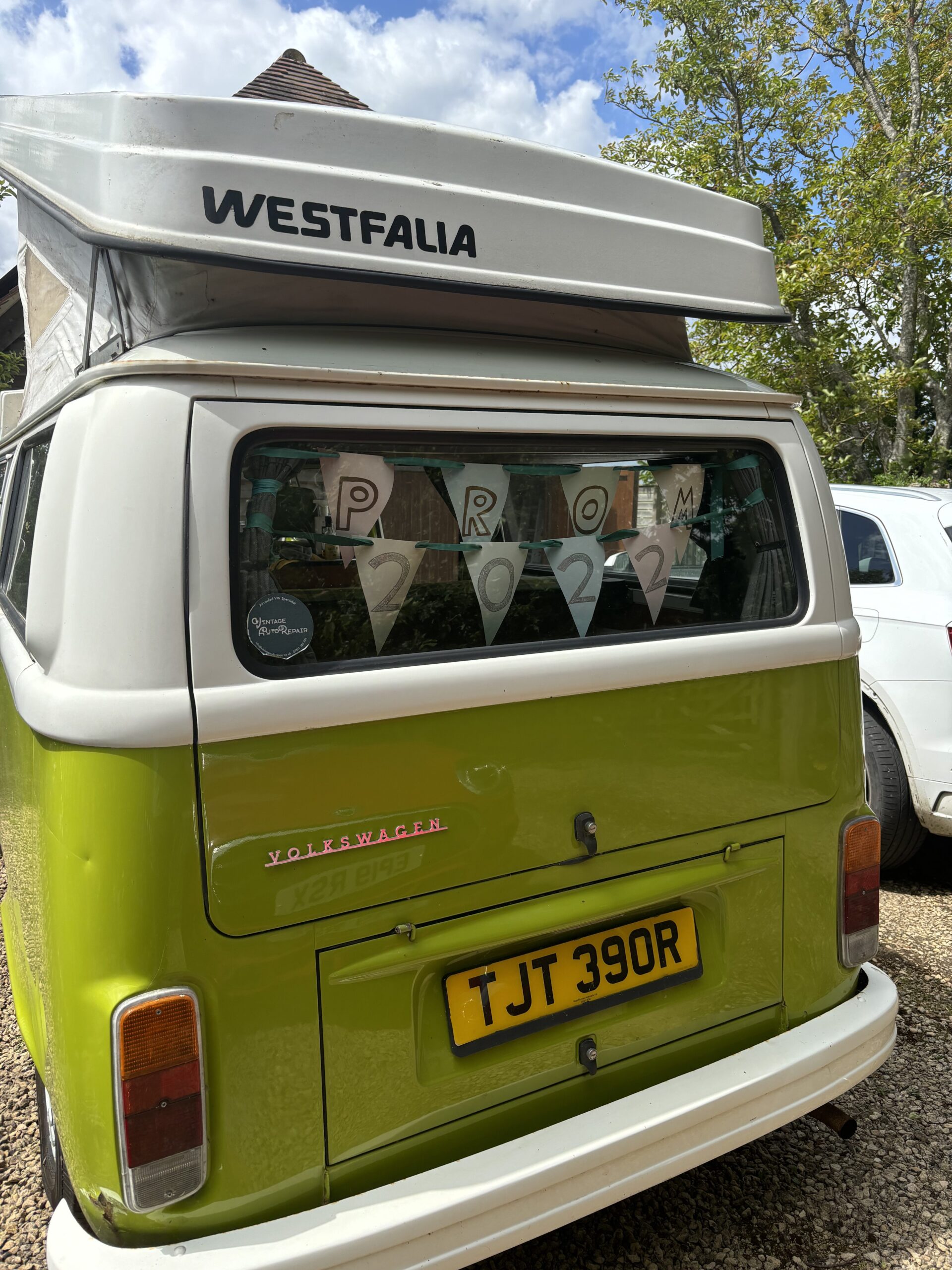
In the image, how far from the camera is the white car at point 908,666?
4.07 m

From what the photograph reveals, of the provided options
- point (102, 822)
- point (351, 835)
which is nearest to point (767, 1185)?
point (351, 835)

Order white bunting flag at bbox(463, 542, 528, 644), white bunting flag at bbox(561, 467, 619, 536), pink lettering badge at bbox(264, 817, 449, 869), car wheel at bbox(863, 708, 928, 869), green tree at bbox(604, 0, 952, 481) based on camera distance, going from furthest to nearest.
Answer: green tree at bbox(604, 0, 952, 481) → car wheel at bbox(863, 708, 928, 869) → white bunting flag at bbox(561, 467, 619, 536) → white bunting flag at bbox(463, 542, 528, 644) → pink lettering badge at bbox(264, 817, 449, 869)

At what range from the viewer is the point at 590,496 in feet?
6.89

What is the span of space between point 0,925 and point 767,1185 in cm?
285

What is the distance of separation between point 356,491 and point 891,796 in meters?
3.51

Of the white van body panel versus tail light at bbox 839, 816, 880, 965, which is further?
tail light at bbox 839, 816, 880, 965

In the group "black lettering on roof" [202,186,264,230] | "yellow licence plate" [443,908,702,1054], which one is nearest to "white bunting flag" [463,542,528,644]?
"yellow licence plate" [443,908,702,1054]

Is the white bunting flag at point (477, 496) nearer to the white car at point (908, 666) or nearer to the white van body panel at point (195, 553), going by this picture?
the white van body panel at point (195, 553)

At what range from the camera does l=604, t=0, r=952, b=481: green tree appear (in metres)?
9.24

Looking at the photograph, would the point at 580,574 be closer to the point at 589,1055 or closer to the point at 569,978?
the point at 569,978

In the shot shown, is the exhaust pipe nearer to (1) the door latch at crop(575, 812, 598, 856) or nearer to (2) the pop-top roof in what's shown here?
(1) the door latch at crop(575, 812, 598, 856)

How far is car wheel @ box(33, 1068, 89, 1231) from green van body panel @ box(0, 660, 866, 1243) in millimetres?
101

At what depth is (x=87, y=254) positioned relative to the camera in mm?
2154

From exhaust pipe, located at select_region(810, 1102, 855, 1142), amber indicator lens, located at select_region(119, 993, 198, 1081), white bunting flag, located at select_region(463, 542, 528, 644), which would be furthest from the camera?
exhaust pipe, located at select_region(810, 1102, 855, 1142)
